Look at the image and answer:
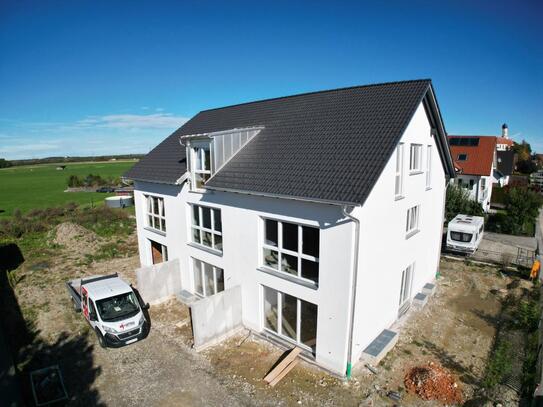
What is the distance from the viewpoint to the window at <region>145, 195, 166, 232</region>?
1614 centimetres

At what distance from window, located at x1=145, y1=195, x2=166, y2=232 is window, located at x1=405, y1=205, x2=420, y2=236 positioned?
35.9 feet

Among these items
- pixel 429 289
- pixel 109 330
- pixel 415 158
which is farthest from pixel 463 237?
pixel 109 330

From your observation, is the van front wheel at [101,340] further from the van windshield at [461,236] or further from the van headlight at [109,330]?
the van windshield at [461,236]

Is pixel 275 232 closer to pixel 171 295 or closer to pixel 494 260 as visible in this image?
pixel 171 295

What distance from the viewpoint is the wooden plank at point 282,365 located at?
32.0ft

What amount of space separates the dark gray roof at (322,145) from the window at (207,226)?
5.05 feet

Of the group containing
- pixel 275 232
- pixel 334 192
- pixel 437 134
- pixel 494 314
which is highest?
pixel 437 134

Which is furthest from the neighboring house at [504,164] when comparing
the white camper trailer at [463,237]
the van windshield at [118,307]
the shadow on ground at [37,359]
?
the shadow on ground at [37,359]

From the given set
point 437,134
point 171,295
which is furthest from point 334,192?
point 171,295

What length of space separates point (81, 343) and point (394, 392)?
35.1 feet

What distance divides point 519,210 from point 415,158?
20602 mm

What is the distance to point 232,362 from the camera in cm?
1071

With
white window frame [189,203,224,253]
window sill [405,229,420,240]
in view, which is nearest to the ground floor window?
white window frame [189,203,224,253]

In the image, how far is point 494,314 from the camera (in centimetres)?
1402
